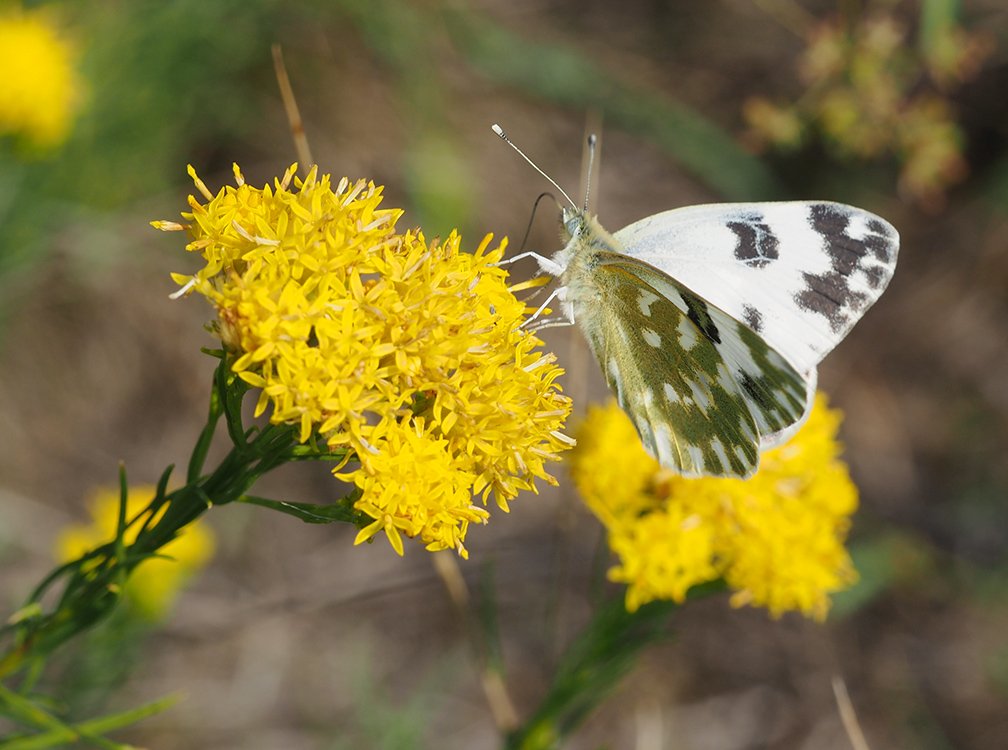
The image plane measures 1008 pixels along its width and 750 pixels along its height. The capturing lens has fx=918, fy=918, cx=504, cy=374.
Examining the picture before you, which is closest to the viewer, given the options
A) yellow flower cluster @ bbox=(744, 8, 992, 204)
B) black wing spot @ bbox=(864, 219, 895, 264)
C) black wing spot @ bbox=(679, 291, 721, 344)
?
black wing spot @ bbox=(679, 291, 721, 344)

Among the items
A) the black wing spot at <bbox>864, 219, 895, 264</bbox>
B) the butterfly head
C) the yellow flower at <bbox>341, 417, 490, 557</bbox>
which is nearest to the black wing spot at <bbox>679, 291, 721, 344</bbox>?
the butterfly head

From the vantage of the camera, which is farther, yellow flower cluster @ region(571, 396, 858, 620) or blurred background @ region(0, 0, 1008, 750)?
blurred background @ region(0, 0, 1008, 750)

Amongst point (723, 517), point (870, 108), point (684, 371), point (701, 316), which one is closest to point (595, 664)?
point (723, 517)

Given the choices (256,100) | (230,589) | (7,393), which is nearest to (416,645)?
(230,589)

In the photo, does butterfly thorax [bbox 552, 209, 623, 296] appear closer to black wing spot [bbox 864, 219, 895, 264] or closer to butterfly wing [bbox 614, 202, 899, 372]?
butterfly wing [bbox 614, 202, 899, 372]

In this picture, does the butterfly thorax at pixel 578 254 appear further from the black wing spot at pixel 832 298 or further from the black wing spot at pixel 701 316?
the black wing spot at pixel 832 298

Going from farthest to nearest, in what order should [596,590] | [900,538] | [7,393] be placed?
[900,538] < [7,393] < [596,590]

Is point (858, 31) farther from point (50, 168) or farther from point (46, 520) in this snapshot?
point (46, 520)
